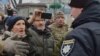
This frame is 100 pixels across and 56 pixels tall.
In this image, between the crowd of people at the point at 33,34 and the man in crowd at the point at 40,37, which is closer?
the crowd of people at the point at 33,34

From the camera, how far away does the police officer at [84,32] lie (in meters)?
2.86

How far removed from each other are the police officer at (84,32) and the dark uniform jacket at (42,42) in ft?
8.14

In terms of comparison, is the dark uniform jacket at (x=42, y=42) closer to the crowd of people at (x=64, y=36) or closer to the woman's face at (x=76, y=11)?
the crowd of people at (x=64, y=36)

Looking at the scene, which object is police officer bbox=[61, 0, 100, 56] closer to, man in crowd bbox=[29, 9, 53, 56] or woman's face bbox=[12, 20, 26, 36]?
woman's face bbox=[12, 20, 26, 36]

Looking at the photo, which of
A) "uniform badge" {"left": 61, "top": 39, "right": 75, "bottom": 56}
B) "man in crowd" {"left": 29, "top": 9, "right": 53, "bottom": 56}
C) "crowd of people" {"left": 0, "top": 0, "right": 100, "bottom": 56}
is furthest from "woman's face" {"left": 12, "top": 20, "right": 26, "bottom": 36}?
"uniform badge" {"left": 61, "top": 39, "right": 75, "bottom": 56}

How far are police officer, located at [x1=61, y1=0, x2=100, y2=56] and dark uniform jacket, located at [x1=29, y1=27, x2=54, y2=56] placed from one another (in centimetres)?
248

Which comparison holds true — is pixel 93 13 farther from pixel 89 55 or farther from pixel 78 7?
pixel 89 55

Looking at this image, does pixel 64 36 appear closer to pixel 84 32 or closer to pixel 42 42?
pixel 42 42

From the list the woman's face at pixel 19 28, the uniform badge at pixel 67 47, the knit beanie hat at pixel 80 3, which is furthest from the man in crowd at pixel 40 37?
the uniform badge at pixel 67 47

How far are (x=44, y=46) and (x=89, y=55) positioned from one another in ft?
9.40

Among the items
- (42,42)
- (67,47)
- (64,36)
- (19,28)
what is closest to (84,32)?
(67,47)

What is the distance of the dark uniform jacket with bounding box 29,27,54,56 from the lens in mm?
5602

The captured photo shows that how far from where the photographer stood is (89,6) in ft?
10.3

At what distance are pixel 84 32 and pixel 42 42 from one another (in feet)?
9.16
